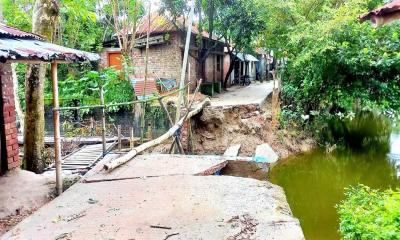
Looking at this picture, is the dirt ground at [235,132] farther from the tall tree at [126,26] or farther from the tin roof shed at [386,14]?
the tin roof shed at [386,14]

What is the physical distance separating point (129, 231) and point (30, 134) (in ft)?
14.1

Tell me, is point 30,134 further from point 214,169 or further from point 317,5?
point 317,5

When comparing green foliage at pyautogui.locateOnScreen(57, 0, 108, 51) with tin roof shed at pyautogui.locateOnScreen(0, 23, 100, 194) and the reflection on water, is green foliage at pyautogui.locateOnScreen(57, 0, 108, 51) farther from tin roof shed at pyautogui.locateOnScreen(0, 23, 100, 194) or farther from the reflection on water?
the reflection on water

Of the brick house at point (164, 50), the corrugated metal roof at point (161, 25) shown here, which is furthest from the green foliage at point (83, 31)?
the corrugated metal roof at point (161, 25)

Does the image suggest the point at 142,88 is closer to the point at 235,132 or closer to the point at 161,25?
the point at 235,132

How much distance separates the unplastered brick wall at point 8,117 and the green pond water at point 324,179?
18.9ft

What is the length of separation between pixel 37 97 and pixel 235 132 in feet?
24.5

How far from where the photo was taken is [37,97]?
6512mm

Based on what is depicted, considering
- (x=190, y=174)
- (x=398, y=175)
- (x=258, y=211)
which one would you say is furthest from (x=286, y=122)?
(x=258, y=211)

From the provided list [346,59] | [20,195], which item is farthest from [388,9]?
[346,59]

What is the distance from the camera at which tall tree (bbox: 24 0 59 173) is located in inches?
254

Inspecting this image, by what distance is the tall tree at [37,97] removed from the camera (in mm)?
6449

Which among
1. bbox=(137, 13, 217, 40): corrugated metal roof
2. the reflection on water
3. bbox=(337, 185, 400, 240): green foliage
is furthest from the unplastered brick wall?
bbox=(137, 13, 217, 40): corrugated metal roof

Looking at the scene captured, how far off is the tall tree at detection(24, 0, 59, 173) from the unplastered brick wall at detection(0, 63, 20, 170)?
594mm
